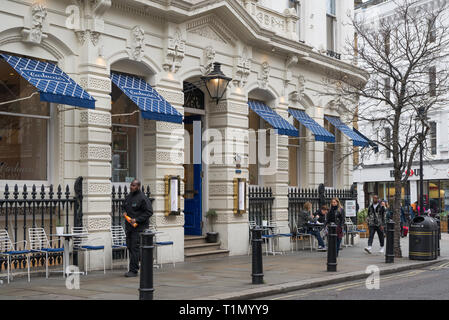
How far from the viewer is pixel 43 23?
41.9ft

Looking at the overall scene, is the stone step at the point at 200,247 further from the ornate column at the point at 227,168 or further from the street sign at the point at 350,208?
the street sign at the point at 350,208

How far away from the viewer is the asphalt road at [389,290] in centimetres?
1043

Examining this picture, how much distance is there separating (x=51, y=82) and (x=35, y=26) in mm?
1262

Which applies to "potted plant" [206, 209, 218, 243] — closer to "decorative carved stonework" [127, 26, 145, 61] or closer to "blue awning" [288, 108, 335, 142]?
"blue awning" [288, 108, 335, 142]

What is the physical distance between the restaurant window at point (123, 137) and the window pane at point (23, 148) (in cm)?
209

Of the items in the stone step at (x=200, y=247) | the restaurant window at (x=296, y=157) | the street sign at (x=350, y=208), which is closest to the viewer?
the stone step at (x=200, y=247)

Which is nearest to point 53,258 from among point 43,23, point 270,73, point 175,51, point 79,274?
point 79,274

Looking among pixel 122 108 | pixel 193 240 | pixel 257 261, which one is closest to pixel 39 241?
pixel 122 108

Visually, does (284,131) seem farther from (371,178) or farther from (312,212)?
(371,178)

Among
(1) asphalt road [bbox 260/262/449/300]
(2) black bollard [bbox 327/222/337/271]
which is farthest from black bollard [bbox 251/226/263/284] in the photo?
(2) black bollard [bbox 327/222/337/271]

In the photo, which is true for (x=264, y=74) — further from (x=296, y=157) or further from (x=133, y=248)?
(x=133, y=248)

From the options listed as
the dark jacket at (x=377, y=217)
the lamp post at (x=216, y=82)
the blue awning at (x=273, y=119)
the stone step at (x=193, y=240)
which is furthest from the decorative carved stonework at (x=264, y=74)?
the stone step at (x=193, y=240)

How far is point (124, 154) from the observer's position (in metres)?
15.3
